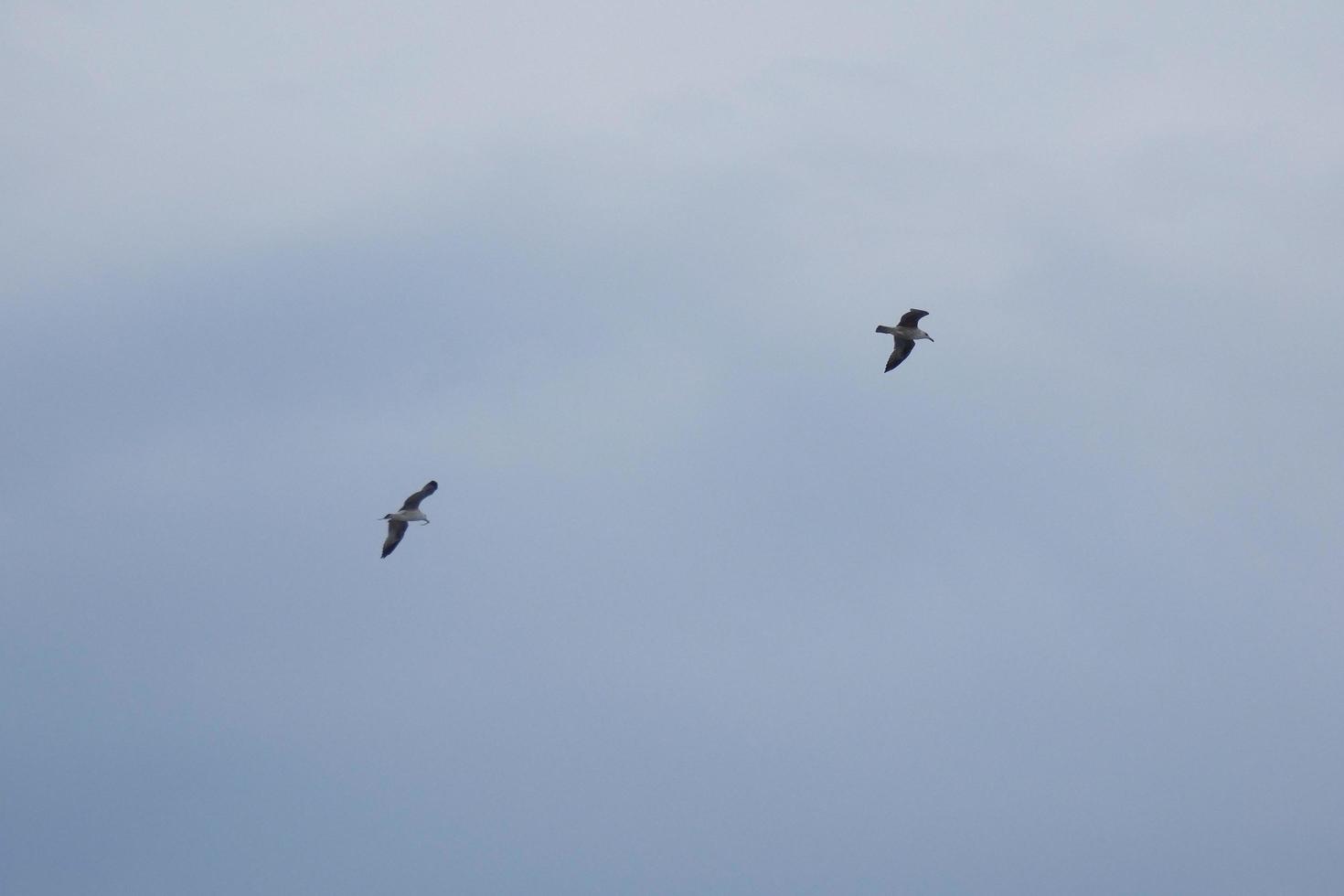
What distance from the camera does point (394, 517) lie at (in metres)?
77.5

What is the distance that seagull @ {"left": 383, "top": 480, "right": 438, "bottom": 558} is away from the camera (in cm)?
7694

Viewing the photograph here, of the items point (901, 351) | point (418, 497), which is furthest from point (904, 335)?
point (418, 497)

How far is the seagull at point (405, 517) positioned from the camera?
252 feet

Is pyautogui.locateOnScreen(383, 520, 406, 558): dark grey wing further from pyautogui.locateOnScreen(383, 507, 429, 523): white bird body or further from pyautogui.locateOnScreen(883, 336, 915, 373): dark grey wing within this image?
pyautogui.locateOnScreen(883, 336, 915, 373): dark grey wing

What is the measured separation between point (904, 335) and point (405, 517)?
70.6ft

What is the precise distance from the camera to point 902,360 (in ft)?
240

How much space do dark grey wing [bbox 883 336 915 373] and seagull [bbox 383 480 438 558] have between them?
18.9 m

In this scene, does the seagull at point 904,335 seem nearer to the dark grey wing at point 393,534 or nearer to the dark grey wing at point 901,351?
the dark grey wing at point 901,351

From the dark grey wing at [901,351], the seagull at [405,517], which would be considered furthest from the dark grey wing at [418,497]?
the dark grey wing at [901,351]

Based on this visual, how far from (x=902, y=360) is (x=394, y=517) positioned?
21645mm

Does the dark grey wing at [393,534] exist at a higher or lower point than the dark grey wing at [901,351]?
lower

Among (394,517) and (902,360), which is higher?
(902,360)

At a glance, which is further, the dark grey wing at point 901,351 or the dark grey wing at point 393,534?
the dark grey wing at point 393,534

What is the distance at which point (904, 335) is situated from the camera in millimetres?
72438
